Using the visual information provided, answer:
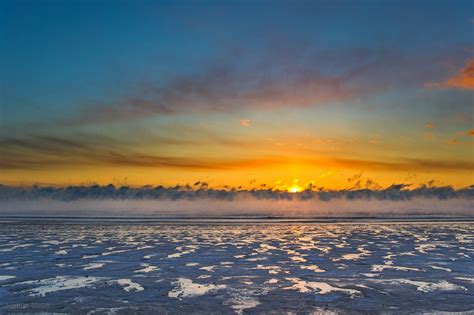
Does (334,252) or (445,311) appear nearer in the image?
(445,311)

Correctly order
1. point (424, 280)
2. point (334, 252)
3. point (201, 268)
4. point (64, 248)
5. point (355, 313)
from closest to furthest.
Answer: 1. point (355, 313)
2. point (424, 280)
3. point (201, 268)
4. point (334, 252)
5. point (64, 248)

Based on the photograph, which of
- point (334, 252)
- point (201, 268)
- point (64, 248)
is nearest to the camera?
point (201, 268)

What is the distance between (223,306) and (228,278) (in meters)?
3.83

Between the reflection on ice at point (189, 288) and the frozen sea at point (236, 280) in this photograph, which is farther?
the reflection on ice at point (189, 288)

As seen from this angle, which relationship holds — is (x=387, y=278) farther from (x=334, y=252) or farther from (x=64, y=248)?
(x=64, y=248)

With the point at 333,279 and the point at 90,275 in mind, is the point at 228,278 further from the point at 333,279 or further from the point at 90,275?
the point at 90,275

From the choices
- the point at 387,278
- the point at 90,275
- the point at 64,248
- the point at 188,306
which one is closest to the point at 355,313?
the point at 188,306

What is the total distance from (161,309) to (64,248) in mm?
15357

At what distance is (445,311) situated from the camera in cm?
1088

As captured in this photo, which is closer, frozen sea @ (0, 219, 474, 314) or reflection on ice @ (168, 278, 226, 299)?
frozen sea @ (0, 219, 474, 314)

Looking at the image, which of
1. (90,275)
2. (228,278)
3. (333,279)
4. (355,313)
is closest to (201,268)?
(228,278)

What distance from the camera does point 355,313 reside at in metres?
10.7

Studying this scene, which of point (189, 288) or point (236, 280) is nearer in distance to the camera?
point (189, 288)

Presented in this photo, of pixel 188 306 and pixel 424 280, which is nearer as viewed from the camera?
pixel 188 306
